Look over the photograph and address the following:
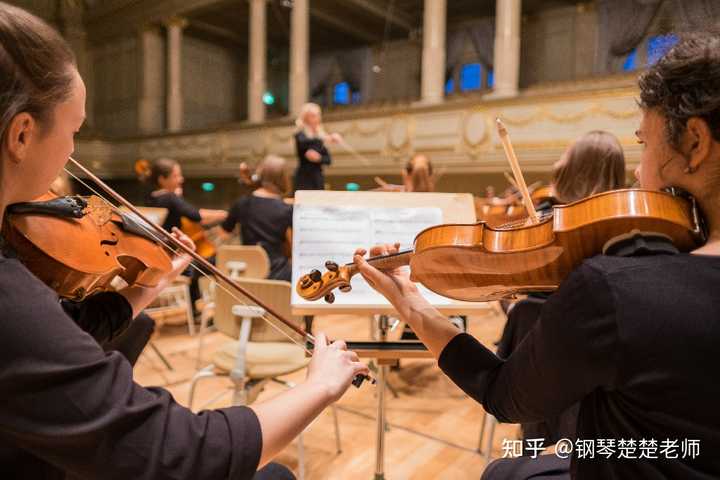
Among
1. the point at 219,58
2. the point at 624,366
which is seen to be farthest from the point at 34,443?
the point at 219,58

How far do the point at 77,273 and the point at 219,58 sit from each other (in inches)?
604

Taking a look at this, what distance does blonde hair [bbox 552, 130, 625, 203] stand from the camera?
6.54 feet

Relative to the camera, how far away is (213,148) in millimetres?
11086

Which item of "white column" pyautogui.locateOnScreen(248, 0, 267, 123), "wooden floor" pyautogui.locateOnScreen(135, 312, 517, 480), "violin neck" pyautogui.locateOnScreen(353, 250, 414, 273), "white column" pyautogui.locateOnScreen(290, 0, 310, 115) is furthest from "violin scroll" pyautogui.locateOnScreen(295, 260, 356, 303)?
"white column" pyautogui.locateOnScreen(248, 0, 267, 123)

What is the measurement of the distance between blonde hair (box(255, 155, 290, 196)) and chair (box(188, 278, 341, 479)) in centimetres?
153

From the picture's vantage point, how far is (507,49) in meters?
7.95

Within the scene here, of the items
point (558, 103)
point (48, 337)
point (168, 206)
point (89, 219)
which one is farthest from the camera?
point (558, 103)

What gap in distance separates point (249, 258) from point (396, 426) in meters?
1.35

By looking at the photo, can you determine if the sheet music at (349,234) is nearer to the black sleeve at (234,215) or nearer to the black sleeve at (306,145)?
the black sleeve at (234,215)

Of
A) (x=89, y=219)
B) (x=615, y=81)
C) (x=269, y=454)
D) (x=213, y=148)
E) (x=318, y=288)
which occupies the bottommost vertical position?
(x=269, y=454)

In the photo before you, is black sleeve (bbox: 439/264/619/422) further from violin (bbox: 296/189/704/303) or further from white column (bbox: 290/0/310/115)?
white column (bbox: 290/0/310/115)

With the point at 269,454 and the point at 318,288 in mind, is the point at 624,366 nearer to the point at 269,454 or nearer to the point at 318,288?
the point at 269,454

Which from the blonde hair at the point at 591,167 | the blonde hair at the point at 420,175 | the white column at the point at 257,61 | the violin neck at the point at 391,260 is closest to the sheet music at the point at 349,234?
the violin neck at the point at 391,260

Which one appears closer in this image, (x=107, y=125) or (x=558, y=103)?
(x=558, y=103)
